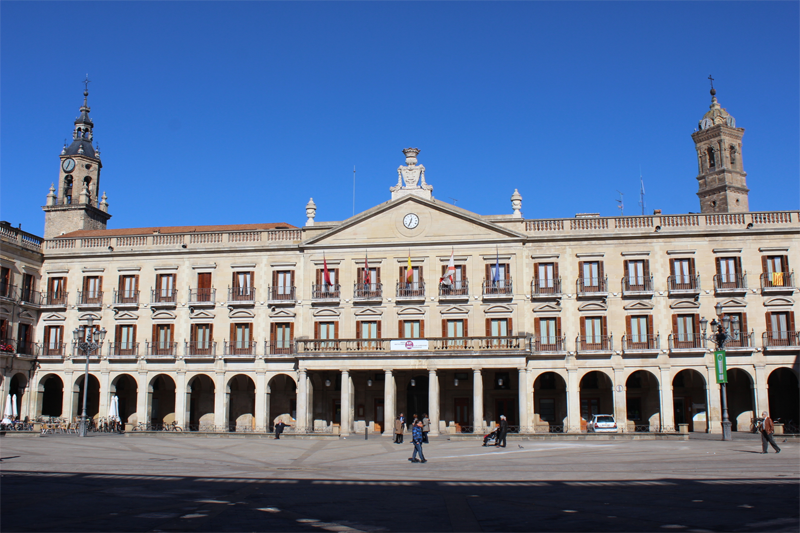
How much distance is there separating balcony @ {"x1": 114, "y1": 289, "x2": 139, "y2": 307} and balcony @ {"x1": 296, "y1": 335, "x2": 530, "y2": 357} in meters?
13.9

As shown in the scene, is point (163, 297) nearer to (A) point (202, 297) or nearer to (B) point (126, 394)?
(A) point (202, 297)

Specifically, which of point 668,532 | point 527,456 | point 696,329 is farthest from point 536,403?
point 668,532

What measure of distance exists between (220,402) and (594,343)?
26.3 metres

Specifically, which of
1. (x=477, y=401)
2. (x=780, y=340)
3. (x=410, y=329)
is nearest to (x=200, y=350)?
(x=410, y=329)

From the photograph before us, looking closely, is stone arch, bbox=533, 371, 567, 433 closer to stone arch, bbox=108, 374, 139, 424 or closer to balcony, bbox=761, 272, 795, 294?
balcony, bbox=761, 272, 795, 294

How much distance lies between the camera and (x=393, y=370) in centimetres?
4900

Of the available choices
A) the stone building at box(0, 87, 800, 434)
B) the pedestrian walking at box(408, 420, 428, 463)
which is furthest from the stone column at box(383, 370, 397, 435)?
the pedestrian walking at box(408, 420, 428, 463)

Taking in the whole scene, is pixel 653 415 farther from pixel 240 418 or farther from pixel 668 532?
pixel 668 532

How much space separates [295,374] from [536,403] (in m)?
17.0

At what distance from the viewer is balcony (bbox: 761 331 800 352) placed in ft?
155

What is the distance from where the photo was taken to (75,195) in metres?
66.2

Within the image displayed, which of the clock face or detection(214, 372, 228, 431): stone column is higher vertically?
the clock face

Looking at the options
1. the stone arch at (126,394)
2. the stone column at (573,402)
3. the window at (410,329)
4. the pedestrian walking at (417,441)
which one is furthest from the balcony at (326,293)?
the pedestrian walking at (417,441)

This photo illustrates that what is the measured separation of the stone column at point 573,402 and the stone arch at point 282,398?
64.5 ft
